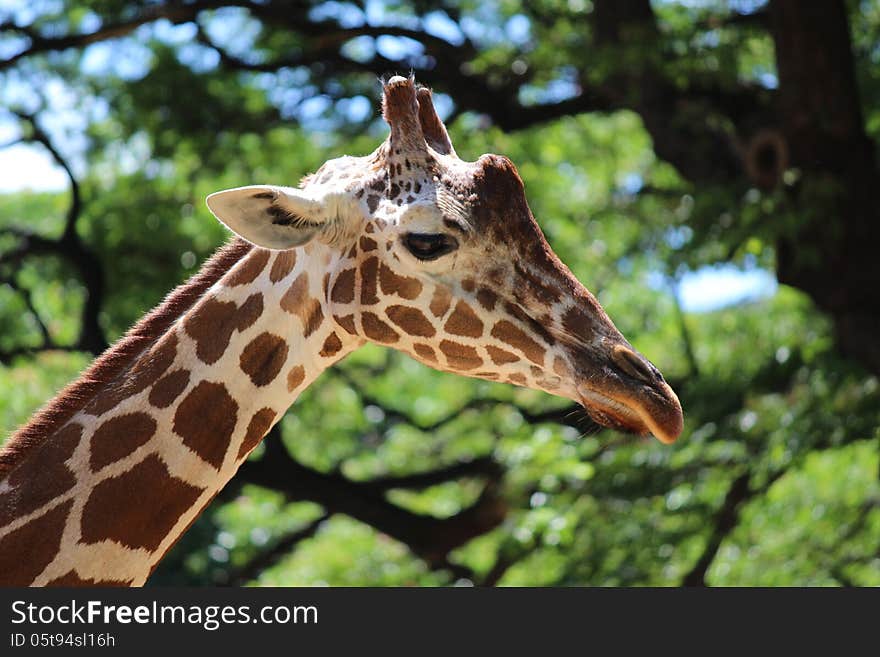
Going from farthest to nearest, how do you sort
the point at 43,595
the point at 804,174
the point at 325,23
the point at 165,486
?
the point at 325,23 < the point at 804,174 < the point at 165,486 < the point at 43,595

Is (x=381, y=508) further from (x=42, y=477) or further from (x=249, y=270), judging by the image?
(x=42, y=477)

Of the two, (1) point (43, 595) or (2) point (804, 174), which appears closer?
(1) point (43, 595)

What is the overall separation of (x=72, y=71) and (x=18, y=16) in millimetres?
939

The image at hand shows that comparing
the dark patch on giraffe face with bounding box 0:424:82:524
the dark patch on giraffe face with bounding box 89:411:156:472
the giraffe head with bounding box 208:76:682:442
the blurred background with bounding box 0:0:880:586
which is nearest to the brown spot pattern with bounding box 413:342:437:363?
the giraffe head with bounding box 208:76:682:442

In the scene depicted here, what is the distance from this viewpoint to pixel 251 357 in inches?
151

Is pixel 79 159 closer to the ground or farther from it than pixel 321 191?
closer to the ground

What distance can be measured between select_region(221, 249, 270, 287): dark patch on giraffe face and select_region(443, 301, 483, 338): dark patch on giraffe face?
645 mm

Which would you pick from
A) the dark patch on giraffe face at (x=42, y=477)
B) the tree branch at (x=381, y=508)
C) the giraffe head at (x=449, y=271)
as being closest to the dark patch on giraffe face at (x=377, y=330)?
the giraffe head at (x=449, y=271)

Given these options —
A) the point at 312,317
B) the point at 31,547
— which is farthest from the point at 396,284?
the point at 31,547

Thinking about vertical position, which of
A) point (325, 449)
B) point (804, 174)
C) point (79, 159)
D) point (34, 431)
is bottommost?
point (325, 449)

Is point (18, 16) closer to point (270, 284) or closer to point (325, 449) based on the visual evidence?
point (325, 449)

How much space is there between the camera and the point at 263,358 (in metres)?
3.85

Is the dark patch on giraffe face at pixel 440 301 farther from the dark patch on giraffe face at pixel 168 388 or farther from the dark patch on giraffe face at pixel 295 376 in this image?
the dark patch on giraffe face at pixel 168 388

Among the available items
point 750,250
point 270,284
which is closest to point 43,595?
point 270,284
